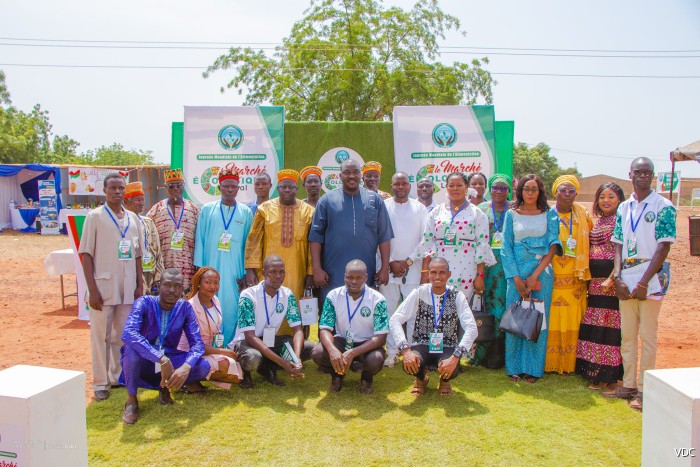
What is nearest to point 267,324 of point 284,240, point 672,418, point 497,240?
point 284,240

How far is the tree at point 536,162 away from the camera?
140ft

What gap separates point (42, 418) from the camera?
2.62 m

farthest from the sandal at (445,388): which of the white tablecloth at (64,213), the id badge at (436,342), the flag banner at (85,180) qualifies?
the flag banner at (85,180)

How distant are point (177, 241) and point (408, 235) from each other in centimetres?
234

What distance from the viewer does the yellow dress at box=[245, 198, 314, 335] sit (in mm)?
5238

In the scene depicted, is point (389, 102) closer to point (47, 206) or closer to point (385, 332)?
point (47, 206)

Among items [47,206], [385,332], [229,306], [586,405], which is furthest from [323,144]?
[47,206]

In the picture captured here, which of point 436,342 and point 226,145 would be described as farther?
point 226,145

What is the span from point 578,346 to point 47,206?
21797mm

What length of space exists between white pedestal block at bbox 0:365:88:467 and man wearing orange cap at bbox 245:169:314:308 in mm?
2415

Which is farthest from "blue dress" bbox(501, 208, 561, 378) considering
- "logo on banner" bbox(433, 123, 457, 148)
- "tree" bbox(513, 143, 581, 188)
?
"tree" bbox(513, 143, 581, 188)

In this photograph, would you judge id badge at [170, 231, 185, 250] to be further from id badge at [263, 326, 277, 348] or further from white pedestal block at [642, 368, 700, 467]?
white pedestal block at [642, 368, 700, 467]


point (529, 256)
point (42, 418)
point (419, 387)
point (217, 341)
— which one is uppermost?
point (529, 256)

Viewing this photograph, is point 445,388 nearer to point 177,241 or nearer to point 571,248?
point 571,248
